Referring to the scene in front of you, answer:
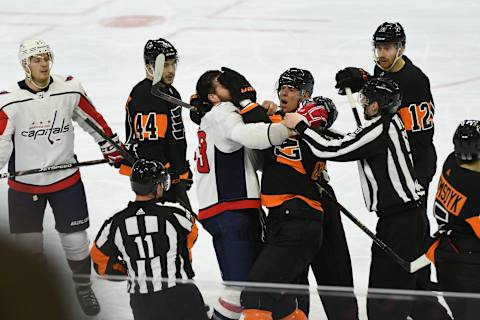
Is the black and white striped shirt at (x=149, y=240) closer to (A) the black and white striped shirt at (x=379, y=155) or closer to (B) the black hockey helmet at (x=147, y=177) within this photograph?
(B) the black hockey helmet at (x=147, y=177)

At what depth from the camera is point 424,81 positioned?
2.88 meters

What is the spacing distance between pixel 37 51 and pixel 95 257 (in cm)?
106

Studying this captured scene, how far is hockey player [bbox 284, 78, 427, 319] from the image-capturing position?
91.1 inches

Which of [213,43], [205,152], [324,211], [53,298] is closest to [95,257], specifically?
[205,152]

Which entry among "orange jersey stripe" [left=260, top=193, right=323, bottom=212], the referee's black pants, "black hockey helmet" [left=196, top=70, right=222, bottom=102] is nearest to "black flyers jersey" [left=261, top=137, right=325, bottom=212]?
"orange jersey stripe" [left=260, top=193, right=323, bottom=212]

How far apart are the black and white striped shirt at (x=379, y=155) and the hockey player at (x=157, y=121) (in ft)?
2.48

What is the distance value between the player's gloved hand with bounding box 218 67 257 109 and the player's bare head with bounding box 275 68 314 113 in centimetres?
14

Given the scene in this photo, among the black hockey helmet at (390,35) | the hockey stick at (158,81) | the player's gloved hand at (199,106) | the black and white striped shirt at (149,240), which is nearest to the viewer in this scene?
the black and white striped shirt at (149,240)

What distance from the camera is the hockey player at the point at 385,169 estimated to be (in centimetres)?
231

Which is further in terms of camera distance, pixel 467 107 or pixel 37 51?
pixel 467 107

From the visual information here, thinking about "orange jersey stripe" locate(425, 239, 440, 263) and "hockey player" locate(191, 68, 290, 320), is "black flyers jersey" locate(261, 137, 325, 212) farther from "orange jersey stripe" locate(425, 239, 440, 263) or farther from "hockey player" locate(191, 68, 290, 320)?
"orange jersey stripe" locate(425, 239, 440, 263)

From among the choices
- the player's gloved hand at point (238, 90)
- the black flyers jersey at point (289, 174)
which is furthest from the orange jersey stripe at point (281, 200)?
the player's gloved hand at point (238, 90)

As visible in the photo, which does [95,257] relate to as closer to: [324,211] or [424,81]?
[324,211]

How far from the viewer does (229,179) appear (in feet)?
7.95
